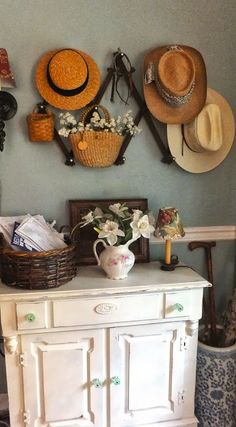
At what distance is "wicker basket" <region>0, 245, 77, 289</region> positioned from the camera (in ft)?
5.08

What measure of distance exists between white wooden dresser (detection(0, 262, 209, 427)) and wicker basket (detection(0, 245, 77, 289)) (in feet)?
0.13

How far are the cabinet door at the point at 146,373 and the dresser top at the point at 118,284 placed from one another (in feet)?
0.66

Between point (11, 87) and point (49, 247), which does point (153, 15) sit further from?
point (49, 247)

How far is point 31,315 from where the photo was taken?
1.56m

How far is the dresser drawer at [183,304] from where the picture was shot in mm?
1678

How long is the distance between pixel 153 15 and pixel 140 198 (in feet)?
3.06

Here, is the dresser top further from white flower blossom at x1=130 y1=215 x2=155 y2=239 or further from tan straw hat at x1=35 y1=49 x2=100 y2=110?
tan straw hat at x1=35 y1=49 x2=100 y2=110

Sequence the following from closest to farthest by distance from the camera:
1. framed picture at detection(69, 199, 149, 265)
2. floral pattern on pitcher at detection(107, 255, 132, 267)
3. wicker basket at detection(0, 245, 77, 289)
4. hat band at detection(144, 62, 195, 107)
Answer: wicker basket at detection(0, 245, 77, 289)
floral pattern on pitcher at detection(107, 255, 132, 267)
hat band at detection(144, 62, 195, 107)
framed picture at detection(69, 199, 149, 265)

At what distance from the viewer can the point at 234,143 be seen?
2.04 m

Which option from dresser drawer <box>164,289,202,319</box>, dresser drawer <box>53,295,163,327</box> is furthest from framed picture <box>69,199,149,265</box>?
Result: dresser drawer <box>164,289,202,319</box>

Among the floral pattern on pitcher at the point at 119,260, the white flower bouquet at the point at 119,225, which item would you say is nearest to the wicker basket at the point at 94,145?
the white flower bouquet at the point at 119,225

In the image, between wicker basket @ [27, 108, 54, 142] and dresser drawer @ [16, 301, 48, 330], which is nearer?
dresser drawer @ [16, 301, 48, 330]

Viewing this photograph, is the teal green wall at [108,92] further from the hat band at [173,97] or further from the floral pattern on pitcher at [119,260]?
the floral pattern on pitcher at [119,260]

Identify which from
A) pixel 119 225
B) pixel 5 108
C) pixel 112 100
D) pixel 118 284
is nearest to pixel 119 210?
pixel 119 225
